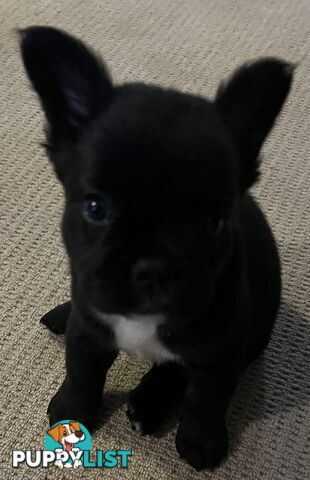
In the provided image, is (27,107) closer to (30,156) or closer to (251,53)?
(30,156)

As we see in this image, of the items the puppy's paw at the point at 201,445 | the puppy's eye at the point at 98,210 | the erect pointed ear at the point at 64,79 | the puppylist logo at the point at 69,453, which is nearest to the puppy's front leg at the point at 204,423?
the puppy's paw at the point at 201,445

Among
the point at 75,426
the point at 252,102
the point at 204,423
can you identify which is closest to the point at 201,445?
the point at 204,423

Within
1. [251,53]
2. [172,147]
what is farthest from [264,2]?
[172,147]

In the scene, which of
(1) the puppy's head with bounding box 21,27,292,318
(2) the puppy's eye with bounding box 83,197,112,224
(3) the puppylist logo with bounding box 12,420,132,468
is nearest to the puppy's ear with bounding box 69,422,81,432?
(3) the puppylist logo with bounding box 12,420,132,468

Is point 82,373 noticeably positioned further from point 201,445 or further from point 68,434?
point 201,445

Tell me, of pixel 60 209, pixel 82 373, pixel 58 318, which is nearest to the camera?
pixel 82 373

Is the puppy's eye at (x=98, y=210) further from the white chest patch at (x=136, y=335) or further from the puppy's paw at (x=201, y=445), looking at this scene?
the puppy's paw at (x=201, y=445)
